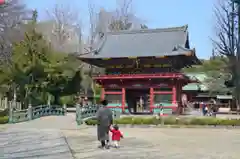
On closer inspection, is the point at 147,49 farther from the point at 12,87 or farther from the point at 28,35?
the point at 12,87

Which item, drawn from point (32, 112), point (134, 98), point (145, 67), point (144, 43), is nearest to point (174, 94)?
point (145, 67)

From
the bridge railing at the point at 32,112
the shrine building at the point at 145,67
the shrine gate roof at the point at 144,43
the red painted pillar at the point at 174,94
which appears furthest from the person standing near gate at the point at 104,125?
the shrine gate roof at the point at 144,43

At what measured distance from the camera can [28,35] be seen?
33719mm

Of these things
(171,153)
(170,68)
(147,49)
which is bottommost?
(171,153)

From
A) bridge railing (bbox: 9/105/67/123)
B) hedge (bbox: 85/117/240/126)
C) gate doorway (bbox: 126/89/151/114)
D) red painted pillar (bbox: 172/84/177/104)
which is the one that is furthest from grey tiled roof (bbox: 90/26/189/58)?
hedge (bbox: 85/117/240/126)

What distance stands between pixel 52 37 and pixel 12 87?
55.1 ft

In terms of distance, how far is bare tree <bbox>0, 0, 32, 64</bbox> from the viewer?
31444 mm

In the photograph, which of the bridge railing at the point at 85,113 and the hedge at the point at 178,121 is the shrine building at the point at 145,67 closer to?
the bridge railing at the point at 85,113

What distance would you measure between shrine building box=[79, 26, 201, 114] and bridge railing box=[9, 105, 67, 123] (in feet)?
19.8

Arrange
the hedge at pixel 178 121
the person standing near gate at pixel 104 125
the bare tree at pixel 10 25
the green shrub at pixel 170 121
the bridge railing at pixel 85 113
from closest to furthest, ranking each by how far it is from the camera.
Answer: the person standing near gate at pixel 104 125, the hedge at pixel 178 121, the green shrub at pixel 170 121, the bridge railing at pixel 85 113, the bare tree at pixel 10 25

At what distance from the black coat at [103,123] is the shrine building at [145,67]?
20.3 meters

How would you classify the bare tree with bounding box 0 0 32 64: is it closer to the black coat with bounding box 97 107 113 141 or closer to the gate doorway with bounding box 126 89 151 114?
the gate doorway with bounding box 126 89 151 114

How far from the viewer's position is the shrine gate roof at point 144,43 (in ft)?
112

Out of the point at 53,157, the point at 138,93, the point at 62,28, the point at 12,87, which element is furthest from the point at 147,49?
the point at 53,157
